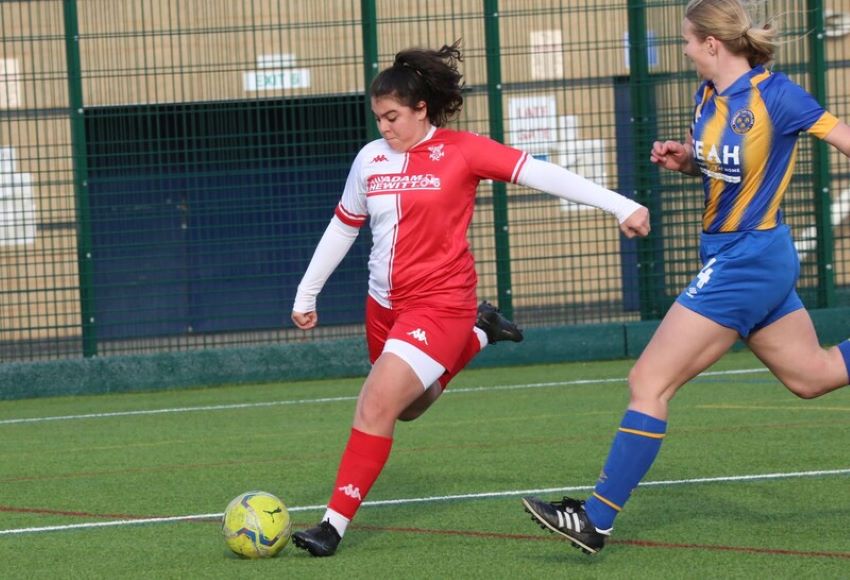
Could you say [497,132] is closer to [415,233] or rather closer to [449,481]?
[449,481]

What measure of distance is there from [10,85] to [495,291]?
15.4 feet

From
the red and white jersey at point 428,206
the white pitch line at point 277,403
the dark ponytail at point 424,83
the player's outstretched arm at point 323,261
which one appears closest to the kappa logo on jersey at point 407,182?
the red and white jersey at point 428,206

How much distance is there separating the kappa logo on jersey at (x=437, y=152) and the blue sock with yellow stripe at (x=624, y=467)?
1350mm

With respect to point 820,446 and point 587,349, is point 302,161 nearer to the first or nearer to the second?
point 587,349

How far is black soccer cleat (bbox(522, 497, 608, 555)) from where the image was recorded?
18.6ft

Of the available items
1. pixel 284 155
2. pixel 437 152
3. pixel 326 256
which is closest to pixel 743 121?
pixel 437 152

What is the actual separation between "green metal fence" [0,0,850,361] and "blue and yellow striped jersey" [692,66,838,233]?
312 inches

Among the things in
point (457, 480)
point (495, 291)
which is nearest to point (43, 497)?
point (457, 480)

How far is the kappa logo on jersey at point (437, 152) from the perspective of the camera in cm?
628

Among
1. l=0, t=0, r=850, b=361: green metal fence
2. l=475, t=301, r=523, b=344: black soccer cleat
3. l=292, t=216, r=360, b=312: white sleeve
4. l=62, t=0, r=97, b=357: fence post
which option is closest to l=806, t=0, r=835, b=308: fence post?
l=0, t=0, r=850, b=361: green metal fence

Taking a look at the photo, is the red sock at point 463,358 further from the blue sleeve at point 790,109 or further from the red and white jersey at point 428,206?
the blue sleeve at point 790,109

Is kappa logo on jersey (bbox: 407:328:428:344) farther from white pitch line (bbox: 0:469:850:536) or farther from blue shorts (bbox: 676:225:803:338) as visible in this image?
white pitch line (bbox: 0:469:850:536)

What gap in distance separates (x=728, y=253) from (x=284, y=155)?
27.4 feet

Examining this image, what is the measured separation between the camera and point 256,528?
6.06 m
